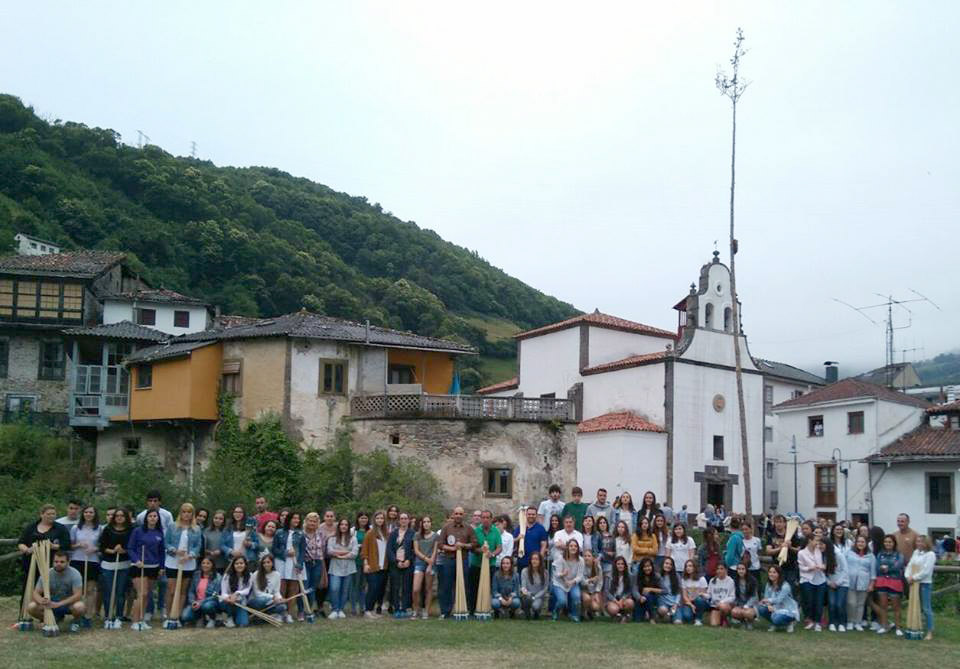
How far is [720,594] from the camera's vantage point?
14727 millimetres

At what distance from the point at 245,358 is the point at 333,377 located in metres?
2.87

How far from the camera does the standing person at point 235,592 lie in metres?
13.5

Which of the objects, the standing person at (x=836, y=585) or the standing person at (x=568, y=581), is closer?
the standing person at (x=836, y=585)

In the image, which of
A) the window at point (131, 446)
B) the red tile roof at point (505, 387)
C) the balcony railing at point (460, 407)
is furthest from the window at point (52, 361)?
the red tile roof at point (505, 387)

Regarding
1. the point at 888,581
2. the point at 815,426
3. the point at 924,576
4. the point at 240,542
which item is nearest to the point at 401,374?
the point at 240,542

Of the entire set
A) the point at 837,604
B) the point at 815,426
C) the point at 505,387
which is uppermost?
Result: the point at 505,387

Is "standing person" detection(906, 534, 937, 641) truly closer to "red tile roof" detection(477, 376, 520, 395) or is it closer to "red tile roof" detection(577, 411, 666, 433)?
"red tile roof" detection(577, 411, 666, 433)

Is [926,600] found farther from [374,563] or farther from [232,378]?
[232,378]

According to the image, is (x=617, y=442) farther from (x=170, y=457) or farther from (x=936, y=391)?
(x=936, y=391)

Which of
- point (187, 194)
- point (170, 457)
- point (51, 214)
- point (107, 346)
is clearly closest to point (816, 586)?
point (170, 457)

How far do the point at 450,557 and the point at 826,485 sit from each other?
32851 mm

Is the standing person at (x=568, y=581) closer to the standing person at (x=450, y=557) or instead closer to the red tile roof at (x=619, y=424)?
the standing person at (x=450, y=557)

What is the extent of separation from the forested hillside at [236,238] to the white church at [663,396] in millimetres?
27039

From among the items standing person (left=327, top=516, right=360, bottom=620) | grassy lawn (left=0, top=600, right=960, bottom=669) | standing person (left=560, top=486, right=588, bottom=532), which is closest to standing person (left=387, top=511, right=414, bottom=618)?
standing person (left=327, top=516, right=360, bottom=620)
